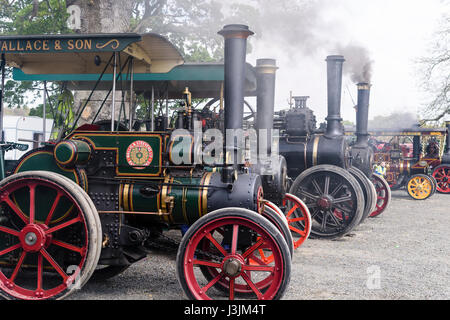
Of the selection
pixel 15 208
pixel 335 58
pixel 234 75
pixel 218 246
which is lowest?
pixel 218 246

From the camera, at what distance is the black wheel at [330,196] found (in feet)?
18.7

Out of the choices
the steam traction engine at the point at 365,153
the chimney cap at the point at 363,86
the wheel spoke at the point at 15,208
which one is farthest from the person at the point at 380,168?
the wheel spoke at the point at 15,208

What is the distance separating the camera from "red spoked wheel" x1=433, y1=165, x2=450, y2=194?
42.9 ft

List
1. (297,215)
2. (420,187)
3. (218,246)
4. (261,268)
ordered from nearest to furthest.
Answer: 1. (261,268)
2. (218,246)
3. (297,215)
4. (420,187)

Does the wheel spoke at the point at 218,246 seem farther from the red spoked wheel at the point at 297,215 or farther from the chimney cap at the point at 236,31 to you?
the red spoked wheel at the point at 297,215

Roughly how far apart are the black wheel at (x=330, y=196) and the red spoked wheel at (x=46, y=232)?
333 centimetres

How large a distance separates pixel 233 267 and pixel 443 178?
11.9 meters

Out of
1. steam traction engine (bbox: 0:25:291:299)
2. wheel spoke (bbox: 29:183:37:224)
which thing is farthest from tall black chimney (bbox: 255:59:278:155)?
wheel spoke (bbox: 29:183:37:224)

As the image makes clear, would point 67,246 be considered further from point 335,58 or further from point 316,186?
point 335,58

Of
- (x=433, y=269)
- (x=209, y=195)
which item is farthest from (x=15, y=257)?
(x=433, y=269)

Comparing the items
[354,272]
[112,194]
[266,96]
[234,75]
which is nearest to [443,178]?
[266,96]

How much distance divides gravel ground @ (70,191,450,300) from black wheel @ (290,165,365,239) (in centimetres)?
20

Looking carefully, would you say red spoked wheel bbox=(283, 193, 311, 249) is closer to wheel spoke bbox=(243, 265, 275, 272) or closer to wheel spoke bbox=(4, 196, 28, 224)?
wheel spoke bbox=(243, 265, 275, 272)

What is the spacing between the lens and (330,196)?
584cm
